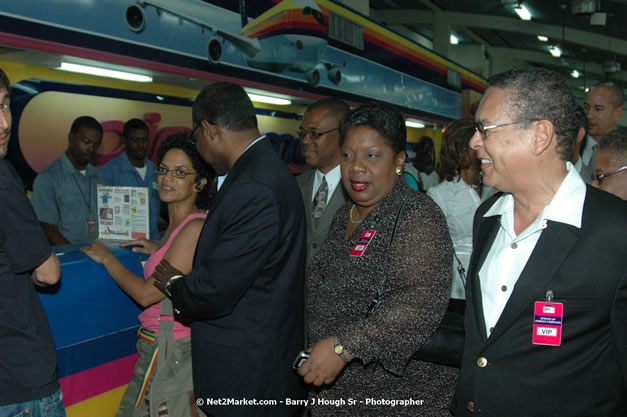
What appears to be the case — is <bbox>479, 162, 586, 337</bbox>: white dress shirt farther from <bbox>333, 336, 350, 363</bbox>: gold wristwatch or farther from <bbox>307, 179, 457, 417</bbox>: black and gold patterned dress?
<bbox>333, 336, 350, 363</bbox>: gold wristwatch

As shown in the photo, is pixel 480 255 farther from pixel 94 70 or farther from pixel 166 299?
pixel 94 70

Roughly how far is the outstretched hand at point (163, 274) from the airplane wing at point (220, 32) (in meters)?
2.70

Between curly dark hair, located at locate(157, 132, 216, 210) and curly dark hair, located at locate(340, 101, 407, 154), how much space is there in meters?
0.90

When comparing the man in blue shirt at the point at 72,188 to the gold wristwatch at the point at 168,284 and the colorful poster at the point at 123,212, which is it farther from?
the gold wristwatch at the point at 168,284

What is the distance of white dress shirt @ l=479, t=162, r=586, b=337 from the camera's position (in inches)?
55.4

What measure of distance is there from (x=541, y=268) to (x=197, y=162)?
5.69 ft

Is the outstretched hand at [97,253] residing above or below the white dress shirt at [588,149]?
below

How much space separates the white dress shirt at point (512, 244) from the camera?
1407 millimetres

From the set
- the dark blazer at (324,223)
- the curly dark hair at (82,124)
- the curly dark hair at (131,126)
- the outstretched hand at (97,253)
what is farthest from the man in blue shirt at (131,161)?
the outstretched hand at (97,253)

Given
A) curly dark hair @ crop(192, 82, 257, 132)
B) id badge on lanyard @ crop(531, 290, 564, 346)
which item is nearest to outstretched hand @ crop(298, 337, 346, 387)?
id badge on lanyard @ crop(531, 290, 564, 346)

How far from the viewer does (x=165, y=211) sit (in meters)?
5.66

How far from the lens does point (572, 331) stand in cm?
133

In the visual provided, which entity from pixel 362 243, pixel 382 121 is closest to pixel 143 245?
pixel 362 243

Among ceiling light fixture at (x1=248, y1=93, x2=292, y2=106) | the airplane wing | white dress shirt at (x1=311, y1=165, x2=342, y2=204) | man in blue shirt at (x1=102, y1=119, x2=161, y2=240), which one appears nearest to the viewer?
white dress shirt at (x1=311, y1=165, x2=342, y2=204)
